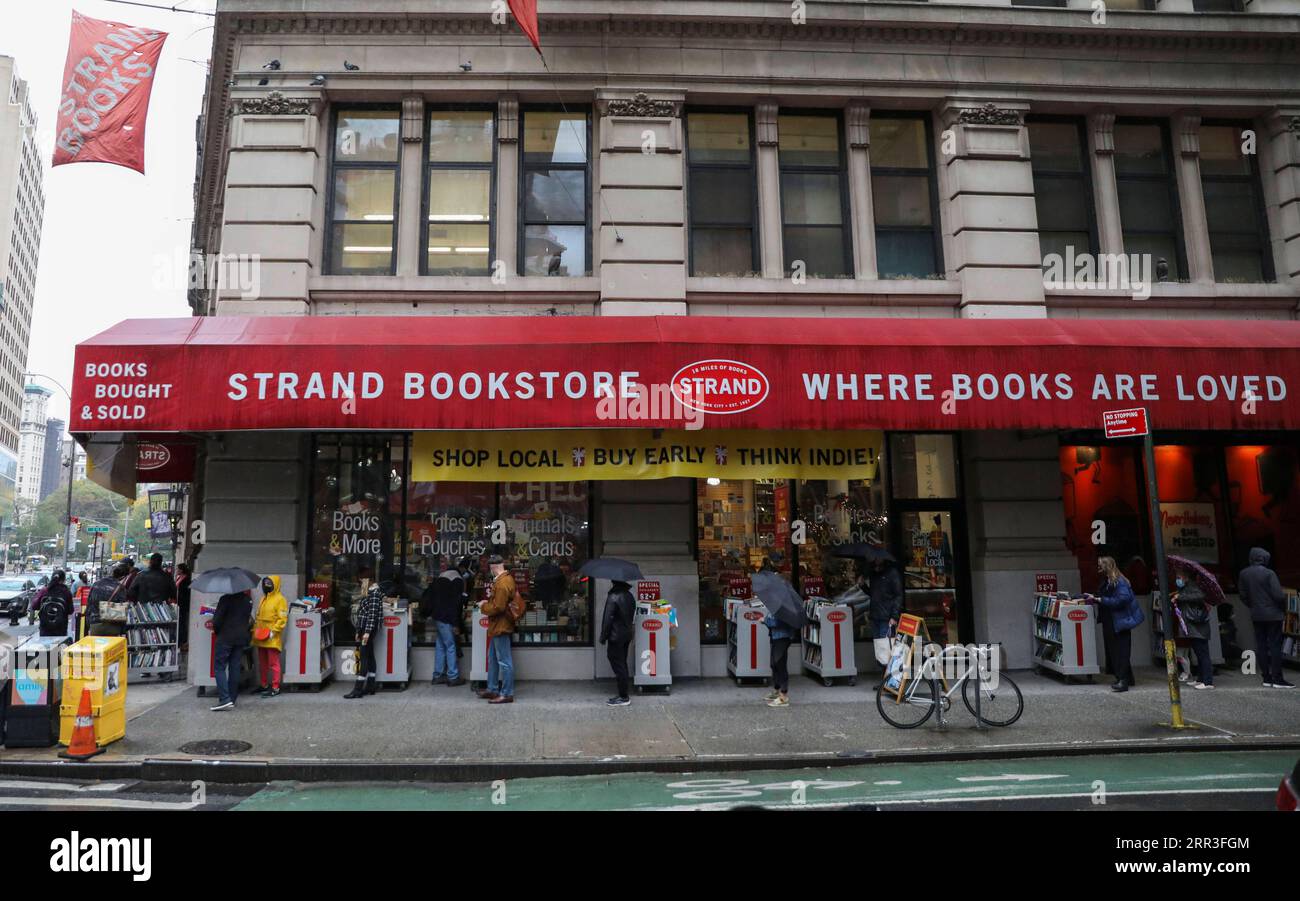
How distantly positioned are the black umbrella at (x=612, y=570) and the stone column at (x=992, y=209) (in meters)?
7.11

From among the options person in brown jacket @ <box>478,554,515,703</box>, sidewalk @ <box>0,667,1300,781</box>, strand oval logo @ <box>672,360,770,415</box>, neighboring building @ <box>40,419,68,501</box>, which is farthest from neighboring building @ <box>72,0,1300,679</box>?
neighboring building @ <box>40,419,68,501</box>

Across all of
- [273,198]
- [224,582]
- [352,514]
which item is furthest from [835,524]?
[273,198]

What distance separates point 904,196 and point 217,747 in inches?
512

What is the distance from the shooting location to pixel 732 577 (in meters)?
12.2

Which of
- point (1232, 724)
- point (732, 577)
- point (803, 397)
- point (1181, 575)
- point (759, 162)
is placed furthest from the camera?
point (759, 162)

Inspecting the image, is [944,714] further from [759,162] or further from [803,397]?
[759,162]

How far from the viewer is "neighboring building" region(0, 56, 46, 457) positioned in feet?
320

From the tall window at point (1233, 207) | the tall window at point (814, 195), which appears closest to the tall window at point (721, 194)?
the tall window at point (814, 195)

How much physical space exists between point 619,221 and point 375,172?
4.32 meters

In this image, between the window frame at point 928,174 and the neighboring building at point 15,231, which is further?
the neighboring building at point 15,231

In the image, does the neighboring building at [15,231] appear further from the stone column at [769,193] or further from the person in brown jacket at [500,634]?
the person in brown jacket at [500,634]

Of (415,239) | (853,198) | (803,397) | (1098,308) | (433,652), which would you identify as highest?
(853,198)

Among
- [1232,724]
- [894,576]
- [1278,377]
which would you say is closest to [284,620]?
[894,576]

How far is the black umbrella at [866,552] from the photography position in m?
11.3
